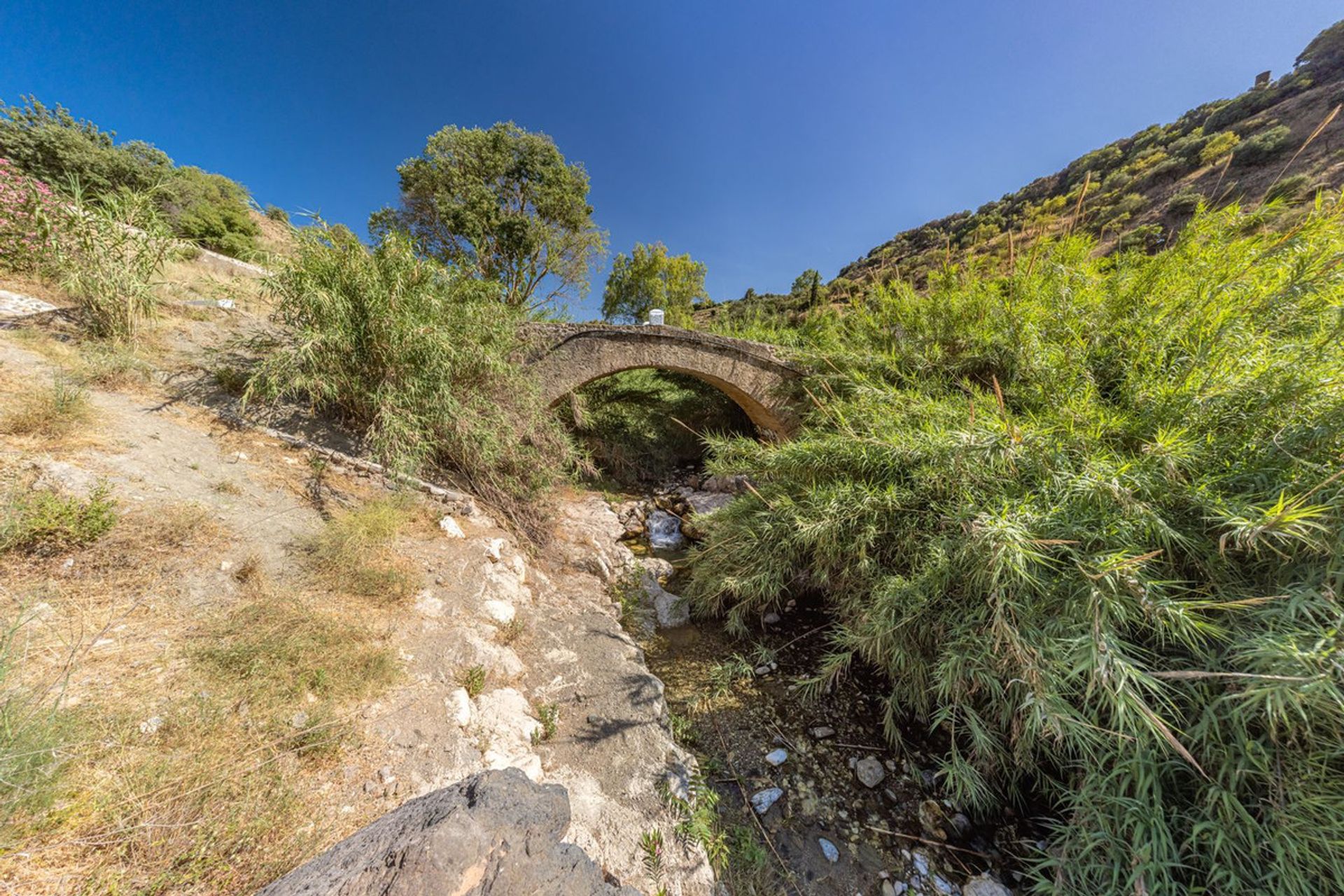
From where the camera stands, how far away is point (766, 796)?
→ 2256 millimetres

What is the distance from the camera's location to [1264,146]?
34.6 feet

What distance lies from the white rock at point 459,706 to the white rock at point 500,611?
64 centimetres

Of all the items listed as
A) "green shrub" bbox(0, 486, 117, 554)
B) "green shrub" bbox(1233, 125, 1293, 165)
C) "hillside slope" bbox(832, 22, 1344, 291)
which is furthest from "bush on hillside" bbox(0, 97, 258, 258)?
"green shrub" bbox(1233, 125, 1293, 165)

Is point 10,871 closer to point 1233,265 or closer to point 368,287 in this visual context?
point 368,287

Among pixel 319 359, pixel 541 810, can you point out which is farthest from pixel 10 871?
pixel 319 359

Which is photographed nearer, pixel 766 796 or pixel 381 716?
pixel 381 716

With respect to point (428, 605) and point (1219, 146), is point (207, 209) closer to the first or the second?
point (428, 605)

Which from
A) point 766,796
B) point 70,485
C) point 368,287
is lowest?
point 766,796

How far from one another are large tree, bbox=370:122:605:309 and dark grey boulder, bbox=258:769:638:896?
9.42 meters

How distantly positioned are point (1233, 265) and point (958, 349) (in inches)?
53.7

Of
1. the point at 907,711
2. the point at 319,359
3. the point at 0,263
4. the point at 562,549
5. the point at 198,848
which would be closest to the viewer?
the point at 198,848

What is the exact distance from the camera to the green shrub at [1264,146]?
10547mm

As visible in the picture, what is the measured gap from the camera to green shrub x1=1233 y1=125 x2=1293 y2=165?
10547 millimetres

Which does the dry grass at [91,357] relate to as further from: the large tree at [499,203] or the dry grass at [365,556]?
the large tree at [499,203]
